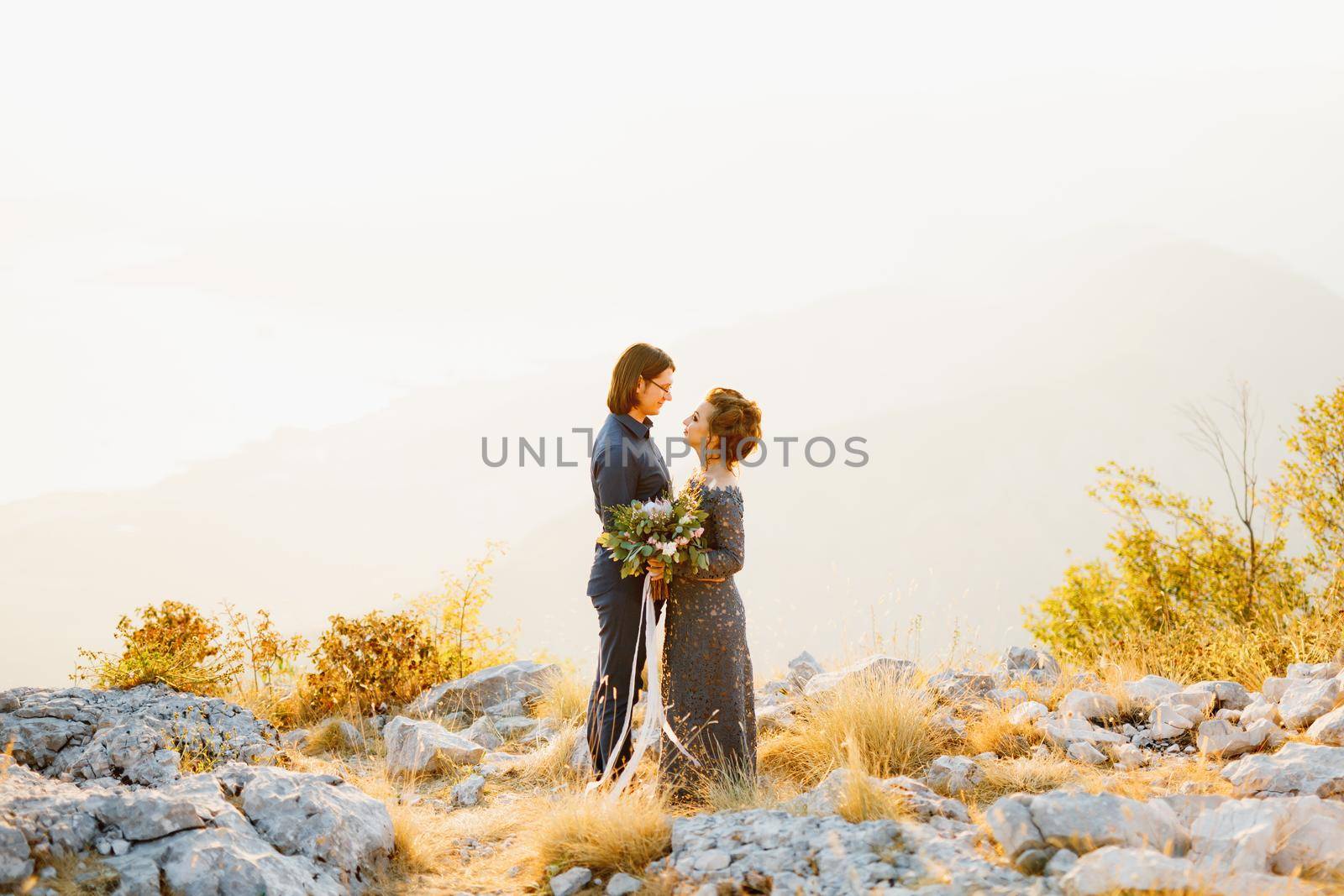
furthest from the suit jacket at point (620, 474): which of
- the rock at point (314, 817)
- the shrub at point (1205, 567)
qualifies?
the shrub at point (1205, 567)

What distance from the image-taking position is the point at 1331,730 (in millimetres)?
4996

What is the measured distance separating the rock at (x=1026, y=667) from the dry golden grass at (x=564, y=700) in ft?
11.8

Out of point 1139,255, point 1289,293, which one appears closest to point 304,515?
point 1139,255

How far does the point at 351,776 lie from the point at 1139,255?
7653 inches

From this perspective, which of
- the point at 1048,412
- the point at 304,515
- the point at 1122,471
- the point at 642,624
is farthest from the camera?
the point at 304,515

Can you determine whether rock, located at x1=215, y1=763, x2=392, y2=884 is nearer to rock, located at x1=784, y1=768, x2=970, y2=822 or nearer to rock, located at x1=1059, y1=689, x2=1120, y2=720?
rock, located at x1=784, y1=768, x2=970, y2=822

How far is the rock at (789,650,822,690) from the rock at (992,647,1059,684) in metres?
1.60

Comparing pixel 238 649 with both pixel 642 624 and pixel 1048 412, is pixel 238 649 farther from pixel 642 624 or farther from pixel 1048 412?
pixel 1048 412

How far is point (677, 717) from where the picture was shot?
5.05 m

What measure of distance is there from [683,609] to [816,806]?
133cm

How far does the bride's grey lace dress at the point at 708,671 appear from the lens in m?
4.97

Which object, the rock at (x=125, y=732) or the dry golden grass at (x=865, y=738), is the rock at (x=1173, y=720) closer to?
the dry golden grass at (x=865, y=738)

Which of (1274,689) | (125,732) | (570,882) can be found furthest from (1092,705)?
(125,732)

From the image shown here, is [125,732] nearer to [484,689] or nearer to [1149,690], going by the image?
[484,689]
